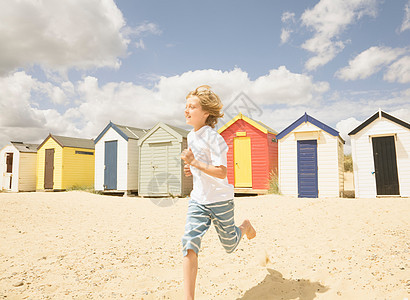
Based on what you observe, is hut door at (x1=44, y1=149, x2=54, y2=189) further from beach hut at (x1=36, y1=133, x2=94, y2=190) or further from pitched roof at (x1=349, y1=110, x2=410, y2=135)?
pitched roof at (x1=349, y1=110, x2=410, y2=135)

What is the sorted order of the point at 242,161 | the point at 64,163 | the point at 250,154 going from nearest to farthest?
1. the point at 250,154
2. the point at 242,161
3. the point at 64,163

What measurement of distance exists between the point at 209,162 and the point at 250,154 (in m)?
9.97

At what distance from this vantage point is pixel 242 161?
12.7m

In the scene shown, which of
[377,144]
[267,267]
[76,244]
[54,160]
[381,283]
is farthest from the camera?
[54,160]

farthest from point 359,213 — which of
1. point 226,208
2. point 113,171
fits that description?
point 113,171

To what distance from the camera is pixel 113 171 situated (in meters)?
15.6

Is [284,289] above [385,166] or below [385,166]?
below

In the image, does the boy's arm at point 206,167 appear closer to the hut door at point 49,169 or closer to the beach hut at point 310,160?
the beach hut at point 310,160

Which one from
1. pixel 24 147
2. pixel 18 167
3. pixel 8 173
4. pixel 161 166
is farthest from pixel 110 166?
pixel 8 173

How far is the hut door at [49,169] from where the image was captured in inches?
722

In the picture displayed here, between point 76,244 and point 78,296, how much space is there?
2270 millimetres

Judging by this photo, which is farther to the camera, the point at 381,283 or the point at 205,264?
the point at 205,264

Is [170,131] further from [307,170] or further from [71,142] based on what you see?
[71,142]

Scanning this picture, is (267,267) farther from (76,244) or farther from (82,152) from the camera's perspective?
(82,152)
